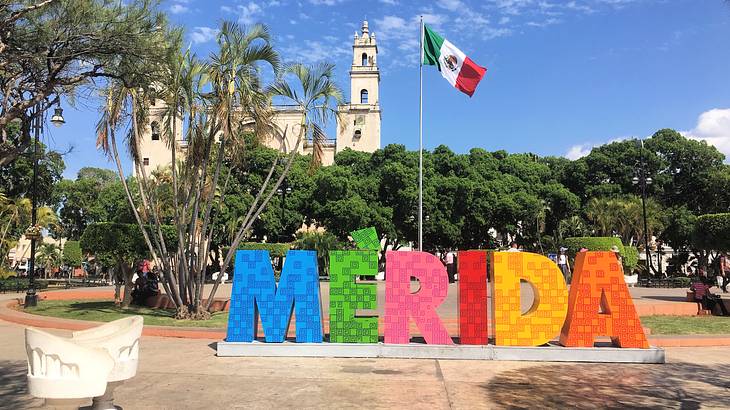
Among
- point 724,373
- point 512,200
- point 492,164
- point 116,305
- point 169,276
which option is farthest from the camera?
point 492,164

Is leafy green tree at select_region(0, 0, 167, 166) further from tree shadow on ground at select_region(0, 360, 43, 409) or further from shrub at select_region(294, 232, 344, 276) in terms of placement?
shrub at select_region(294, 232, 344, 276)

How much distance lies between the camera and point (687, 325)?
1317 centimetres

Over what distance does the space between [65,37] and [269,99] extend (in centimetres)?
572

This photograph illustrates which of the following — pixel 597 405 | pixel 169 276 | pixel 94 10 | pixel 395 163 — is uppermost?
pixel 395 163

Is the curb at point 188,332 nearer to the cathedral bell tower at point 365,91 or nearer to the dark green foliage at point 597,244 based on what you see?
the dark green foliage at point 597,244

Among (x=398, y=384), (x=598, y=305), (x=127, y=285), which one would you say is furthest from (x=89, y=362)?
(x=127, y=285)

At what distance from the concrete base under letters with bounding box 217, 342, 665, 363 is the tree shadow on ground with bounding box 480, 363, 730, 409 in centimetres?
23

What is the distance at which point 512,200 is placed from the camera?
4172cm

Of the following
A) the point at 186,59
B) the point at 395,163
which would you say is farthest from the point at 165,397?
the point at 395,163

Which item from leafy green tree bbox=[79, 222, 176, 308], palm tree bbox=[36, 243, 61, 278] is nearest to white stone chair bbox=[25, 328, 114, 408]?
leafy green tree bbox=[79, 222, 176, 308]

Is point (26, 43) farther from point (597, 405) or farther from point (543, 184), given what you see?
point (543, 184)

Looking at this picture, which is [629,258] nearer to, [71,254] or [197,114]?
[197,114]

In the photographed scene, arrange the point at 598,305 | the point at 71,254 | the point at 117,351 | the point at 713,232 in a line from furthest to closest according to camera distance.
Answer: the point at 71,254
the point at 713,232
the point at 598,305
the point at 117,351

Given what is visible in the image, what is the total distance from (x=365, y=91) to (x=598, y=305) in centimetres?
5899
